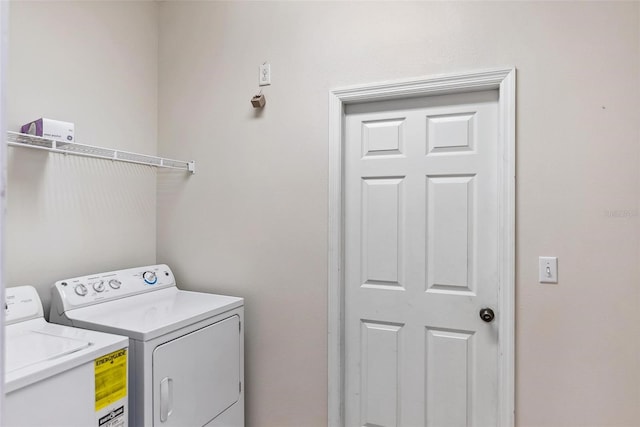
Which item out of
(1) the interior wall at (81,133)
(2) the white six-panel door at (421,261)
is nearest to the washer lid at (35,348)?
(1) the interior wall at (81,133)

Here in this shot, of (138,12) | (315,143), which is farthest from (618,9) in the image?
(138,12)

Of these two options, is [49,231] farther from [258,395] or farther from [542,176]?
[542,176]

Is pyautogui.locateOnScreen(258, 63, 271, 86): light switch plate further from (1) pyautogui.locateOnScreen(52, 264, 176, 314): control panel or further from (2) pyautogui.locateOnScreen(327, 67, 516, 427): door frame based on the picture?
(1) pyautogui.locateOnScreen(52, 264, 176, 314): control panel

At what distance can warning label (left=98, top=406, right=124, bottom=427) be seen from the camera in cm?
129

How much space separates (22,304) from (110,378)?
0.59 m

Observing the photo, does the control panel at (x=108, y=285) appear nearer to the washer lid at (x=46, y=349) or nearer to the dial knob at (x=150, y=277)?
the dial knob at (x=150, y=277)

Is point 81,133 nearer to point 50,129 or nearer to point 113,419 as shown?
point 50,129

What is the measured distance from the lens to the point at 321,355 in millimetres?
1973

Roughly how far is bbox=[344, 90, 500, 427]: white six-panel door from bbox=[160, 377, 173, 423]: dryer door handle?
87cm

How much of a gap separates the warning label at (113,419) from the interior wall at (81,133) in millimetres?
760

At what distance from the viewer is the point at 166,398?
1531 millimetres

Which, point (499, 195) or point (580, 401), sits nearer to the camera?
point (580, 401)

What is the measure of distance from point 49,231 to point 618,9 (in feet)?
8.57

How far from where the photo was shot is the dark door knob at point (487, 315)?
5.70 ft
